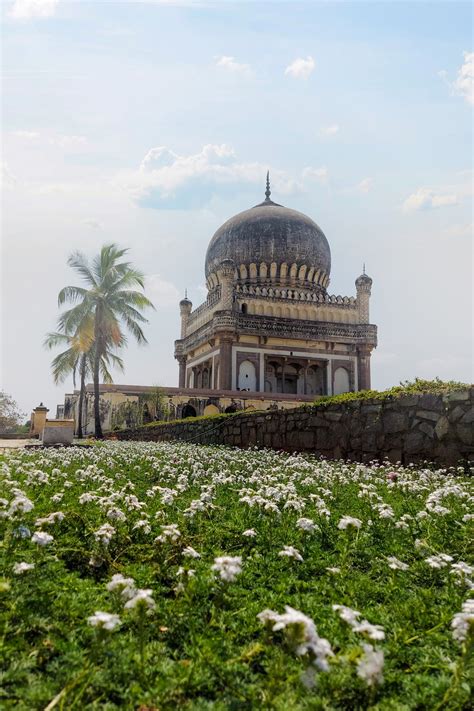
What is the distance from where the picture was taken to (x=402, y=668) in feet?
7.04

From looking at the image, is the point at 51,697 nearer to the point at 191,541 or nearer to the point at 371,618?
the point at 371,618

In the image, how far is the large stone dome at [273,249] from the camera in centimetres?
3553

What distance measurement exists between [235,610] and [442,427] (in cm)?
518

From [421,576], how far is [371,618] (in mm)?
745

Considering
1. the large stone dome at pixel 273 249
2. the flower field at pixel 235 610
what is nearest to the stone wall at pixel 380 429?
the flower field at pixel 235 610

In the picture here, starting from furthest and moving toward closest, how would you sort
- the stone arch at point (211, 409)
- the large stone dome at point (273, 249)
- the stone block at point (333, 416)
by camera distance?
the large stone dome at point (273, 249) < the stone arch at point (211, 409) < the stone block at point (333, 416)

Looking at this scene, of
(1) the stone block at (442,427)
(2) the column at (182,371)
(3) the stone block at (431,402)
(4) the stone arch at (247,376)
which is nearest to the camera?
(1) the stone block at (442,427)

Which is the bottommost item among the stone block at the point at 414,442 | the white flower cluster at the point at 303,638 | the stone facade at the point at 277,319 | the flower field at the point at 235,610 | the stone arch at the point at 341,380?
the flower field at the point at 235,610

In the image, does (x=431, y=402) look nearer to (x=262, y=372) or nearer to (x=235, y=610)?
(x=235, y=610)

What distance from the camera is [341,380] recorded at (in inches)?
1372

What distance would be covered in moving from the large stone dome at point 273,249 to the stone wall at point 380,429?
23920 mm

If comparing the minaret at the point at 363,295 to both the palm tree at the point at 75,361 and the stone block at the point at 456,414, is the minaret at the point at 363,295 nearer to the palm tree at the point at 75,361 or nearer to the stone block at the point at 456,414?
the palm tree at the point at 75,361

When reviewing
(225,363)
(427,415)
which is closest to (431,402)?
(427,415)

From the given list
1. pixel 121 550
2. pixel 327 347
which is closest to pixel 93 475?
pixel 121 550
